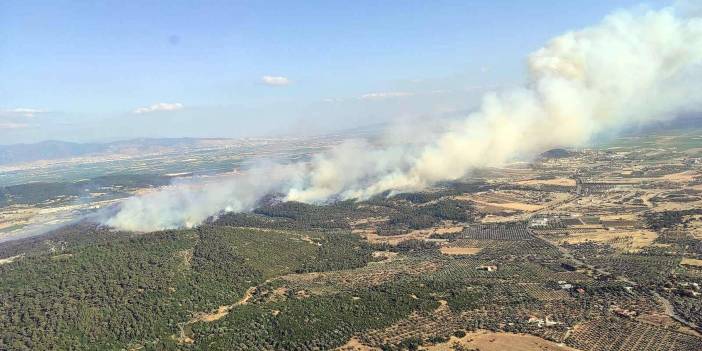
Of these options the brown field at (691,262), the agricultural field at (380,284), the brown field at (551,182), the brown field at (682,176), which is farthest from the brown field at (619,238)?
the brown field at (682,176)

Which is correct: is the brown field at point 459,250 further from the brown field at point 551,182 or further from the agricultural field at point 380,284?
the brown field at point 551,182

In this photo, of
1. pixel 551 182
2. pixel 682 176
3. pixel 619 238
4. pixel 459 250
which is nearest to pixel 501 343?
pixel 459 250

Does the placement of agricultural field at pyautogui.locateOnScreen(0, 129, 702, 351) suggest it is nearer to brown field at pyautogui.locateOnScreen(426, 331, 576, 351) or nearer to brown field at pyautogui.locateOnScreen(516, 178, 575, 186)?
brown field at pyautogui.locateOnScreen(426, 331, 576, 351)

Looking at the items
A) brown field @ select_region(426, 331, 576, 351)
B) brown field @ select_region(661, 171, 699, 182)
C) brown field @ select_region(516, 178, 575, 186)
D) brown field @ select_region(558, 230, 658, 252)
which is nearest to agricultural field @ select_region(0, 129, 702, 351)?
brown field @ select_region(426, 331, 576, 351)

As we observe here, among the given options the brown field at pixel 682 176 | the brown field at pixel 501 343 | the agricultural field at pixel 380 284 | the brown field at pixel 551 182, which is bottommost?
the brown field at pixel 501 343

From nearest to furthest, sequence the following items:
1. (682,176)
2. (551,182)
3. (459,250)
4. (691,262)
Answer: (691,262) → (459,250) → (682,176) → (551,182)

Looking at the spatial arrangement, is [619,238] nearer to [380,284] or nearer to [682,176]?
[380,284]

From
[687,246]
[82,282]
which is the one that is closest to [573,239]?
[687,246]

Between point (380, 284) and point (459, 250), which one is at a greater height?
point (380, 284)
